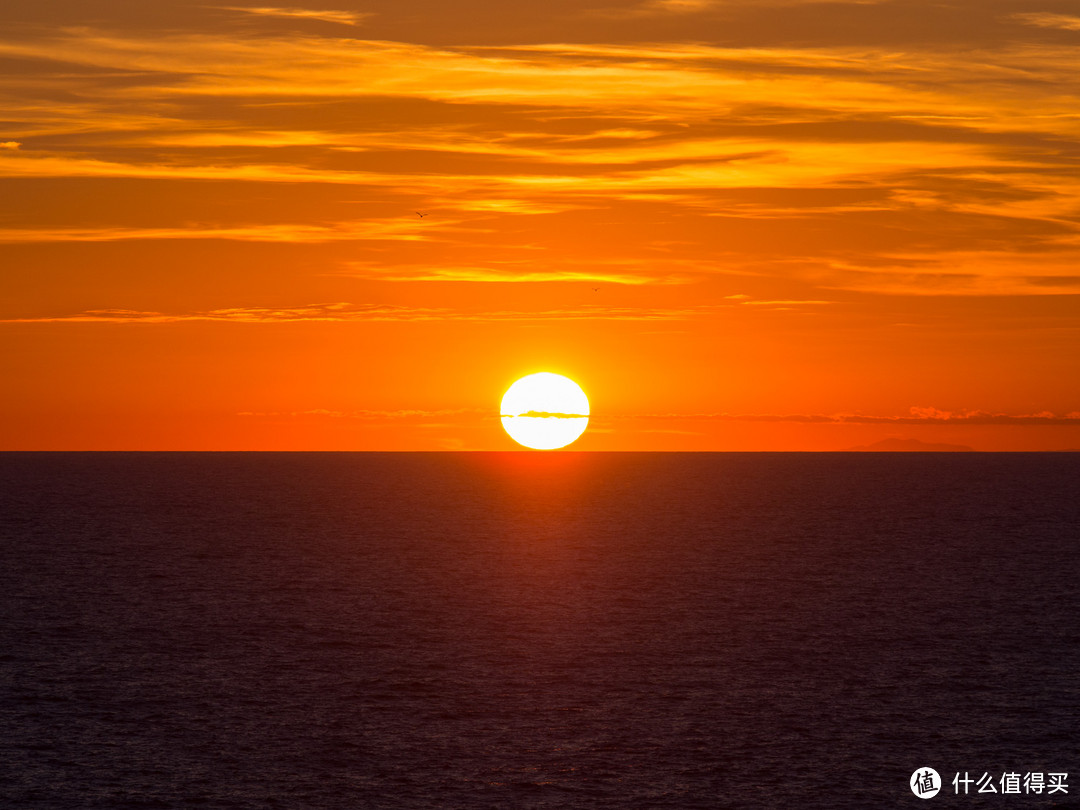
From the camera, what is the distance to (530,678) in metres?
69.2

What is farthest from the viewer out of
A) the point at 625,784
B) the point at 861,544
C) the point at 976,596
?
the point at 861,544

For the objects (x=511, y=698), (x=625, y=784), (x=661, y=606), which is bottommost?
(x=625, y=784)

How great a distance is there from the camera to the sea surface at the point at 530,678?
51.6 metres

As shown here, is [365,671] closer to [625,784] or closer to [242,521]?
[625,784]

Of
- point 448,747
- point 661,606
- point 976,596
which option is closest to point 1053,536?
point 976,596

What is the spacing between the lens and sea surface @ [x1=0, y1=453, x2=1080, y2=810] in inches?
2031

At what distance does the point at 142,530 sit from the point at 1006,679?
11741 centimetres

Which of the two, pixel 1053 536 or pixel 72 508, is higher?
pixel 72 508

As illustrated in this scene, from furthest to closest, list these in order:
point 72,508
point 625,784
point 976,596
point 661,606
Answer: point 72,508, point 976,596, point 661,606, point 625,784

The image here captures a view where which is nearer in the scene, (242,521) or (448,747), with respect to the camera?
(448,747)

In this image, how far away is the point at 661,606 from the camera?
95.4 meters

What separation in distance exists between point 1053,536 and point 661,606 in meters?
77.4

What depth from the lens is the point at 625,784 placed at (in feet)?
168

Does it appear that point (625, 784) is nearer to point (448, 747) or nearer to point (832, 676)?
point (448, 747)
